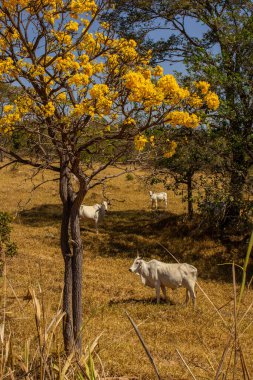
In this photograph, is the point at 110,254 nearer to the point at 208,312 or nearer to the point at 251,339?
the point at 208,312

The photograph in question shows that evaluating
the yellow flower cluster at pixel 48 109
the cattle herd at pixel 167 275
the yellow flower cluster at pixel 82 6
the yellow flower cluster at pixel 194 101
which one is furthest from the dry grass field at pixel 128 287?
the yellow flower cluster at pixel 82 6

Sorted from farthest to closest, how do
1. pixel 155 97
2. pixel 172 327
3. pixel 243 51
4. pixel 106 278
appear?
pixel 243 51 → pixel 106 278 → pixel 172 327 → pixel 155 97

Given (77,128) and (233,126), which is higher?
(233,126)

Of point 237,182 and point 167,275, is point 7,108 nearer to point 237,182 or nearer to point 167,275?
point 167,275

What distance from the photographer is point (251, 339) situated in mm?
10609

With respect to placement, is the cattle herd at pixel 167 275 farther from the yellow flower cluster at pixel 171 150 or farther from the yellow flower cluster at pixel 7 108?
the yellow flower cluster at pixel 7 108

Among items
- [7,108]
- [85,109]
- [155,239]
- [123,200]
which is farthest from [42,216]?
[85,109]

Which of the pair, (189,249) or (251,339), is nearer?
(251,339)

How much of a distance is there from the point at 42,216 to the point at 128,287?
40.8 feet

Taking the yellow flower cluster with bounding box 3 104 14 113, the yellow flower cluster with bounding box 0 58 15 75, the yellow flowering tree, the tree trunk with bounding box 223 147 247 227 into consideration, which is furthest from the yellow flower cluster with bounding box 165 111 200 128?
the tree trunk with bounding box 223 147 247 227

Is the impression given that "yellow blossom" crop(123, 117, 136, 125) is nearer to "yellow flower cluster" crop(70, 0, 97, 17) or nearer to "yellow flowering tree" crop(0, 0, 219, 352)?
"yellow flowering tree" crop(0, 0, 219, 352)

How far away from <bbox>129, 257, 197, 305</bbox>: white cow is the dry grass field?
0.61 metres

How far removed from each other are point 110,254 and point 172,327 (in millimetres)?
8557

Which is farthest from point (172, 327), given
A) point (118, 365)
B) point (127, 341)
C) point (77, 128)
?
point (77, 128)
